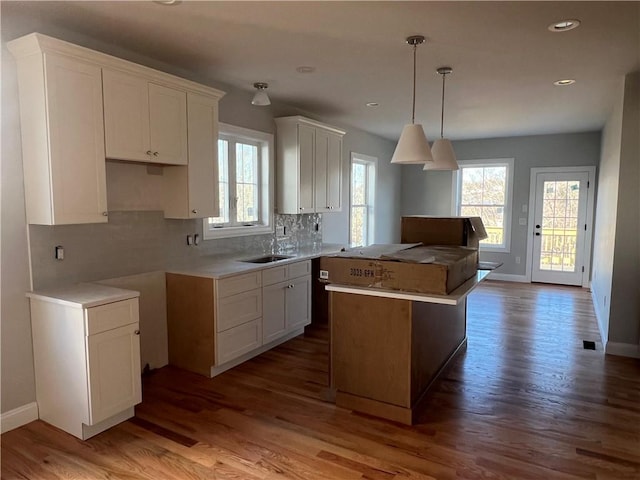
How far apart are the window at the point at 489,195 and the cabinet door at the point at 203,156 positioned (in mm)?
5295

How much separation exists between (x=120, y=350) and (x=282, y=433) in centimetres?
109

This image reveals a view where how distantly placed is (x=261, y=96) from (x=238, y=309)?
1835mm

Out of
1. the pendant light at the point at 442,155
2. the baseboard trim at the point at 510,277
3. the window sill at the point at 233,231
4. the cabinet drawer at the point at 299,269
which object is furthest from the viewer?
the baseboard trim at the point at 510,277

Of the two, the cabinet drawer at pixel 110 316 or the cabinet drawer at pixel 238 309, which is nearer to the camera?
the cabinet drawer at pixel 110 316

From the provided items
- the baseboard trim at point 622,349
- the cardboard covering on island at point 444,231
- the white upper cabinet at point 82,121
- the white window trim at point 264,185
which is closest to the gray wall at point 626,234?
the baseboard trim at point 622,349

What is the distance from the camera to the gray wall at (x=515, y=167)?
22.5 feet

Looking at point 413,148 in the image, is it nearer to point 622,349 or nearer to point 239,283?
point 239,283

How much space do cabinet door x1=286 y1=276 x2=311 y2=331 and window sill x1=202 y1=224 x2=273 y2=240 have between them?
A: 68 centimetres

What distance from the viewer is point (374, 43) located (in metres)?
2.97

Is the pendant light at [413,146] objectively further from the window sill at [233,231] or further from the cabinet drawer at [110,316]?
the cabinet drawer at [110,316]

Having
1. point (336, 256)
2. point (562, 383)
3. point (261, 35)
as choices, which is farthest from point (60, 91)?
point (562, 383)

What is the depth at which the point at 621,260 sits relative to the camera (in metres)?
3.82

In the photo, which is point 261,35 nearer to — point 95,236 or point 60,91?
point 60,91

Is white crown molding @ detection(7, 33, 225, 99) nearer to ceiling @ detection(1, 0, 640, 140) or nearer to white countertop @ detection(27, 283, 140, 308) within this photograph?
ceiling @ detection(1, 0, 640, 140)
